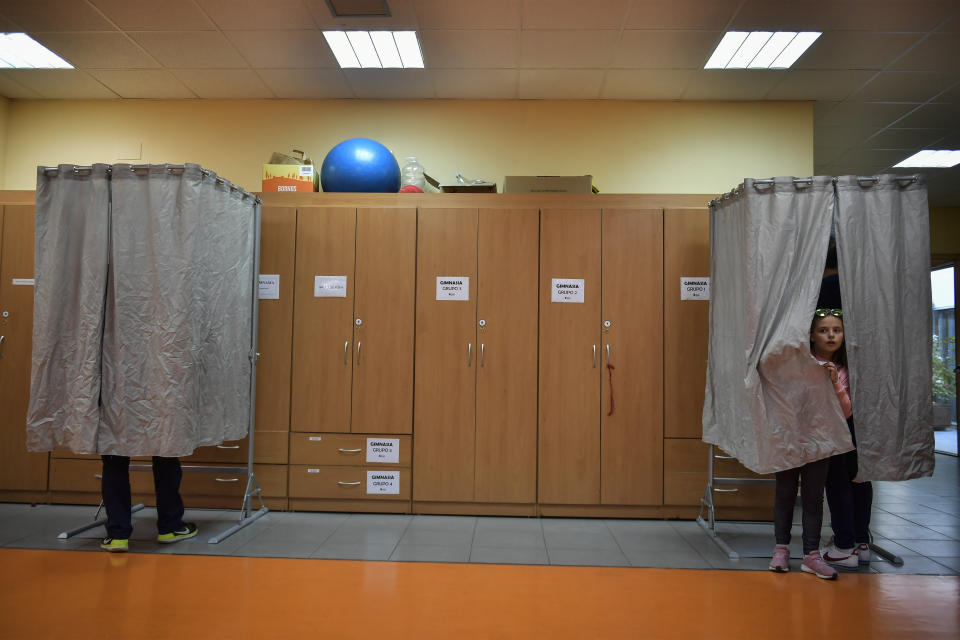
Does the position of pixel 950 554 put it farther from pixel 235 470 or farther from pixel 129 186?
pixel 129 186

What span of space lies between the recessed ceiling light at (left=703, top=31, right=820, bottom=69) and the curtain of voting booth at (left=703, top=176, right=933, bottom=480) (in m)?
1.58

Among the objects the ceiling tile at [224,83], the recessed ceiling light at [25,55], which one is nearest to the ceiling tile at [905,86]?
the ceiling tile at [224,83]

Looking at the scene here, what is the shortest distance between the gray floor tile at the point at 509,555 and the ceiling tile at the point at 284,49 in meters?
3.59

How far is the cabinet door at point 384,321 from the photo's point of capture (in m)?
3.81

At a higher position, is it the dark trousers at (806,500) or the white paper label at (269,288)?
the white paper label at (269,288)

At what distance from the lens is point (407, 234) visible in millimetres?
3871

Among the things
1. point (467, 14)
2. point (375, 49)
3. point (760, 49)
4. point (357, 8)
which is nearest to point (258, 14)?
point (357, 8)

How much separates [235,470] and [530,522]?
1.94m

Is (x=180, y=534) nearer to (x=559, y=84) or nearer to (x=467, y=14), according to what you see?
(x=467, y=14)

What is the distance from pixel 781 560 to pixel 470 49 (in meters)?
3.79

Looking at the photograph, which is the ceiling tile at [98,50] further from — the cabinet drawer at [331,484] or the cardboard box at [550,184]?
the cabinet drawer at [331,484]

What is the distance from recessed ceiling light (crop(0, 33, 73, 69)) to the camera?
409cm

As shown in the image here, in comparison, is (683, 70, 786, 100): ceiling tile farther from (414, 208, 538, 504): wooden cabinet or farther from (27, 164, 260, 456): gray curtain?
(27, 164, 260, 456): gray curtain

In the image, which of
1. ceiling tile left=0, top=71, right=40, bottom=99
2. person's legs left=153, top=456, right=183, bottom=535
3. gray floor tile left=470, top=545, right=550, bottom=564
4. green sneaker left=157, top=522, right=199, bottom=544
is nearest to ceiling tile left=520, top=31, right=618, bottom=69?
gray floor tile left=470, top=545, right=550, bottom=564
